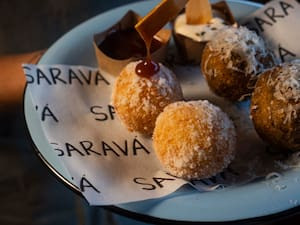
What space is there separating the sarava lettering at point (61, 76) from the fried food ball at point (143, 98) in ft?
0.53

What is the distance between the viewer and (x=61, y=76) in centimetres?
112

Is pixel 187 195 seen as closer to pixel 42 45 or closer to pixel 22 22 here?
pixel 42 45

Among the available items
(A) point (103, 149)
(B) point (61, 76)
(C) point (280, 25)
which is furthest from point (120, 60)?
(C) point (280, 25)

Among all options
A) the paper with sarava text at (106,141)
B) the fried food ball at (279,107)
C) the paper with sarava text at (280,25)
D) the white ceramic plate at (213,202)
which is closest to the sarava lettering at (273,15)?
the paper with sarava text at (280,25)

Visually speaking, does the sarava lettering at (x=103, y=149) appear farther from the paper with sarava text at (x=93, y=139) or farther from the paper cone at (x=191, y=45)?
the paper cone at (x=191, y=45)

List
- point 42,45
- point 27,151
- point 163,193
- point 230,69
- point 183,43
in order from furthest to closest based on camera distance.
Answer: point 42,45, point 27,151, point 183,43, point 230,69, point 163,193

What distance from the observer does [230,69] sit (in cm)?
100

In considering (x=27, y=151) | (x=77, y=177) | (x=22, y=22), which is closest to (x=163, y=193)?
(x=77, y=177)

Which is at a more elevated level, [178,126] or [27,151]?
[178,126]

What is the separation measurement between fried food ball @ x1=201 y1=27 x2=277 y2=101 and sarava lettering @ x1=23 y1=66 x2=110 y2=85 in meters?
0.25

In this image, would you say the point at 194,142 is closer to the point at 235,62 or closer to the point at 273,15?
the point at 235,62

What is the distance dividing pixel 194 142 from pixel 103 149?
7.5 inches

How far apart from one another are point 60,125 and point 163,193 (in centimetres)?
26

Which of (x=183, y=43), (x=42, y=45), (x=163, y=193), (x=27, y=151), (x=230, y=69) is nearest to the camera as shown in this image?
(x=163, y=193)
